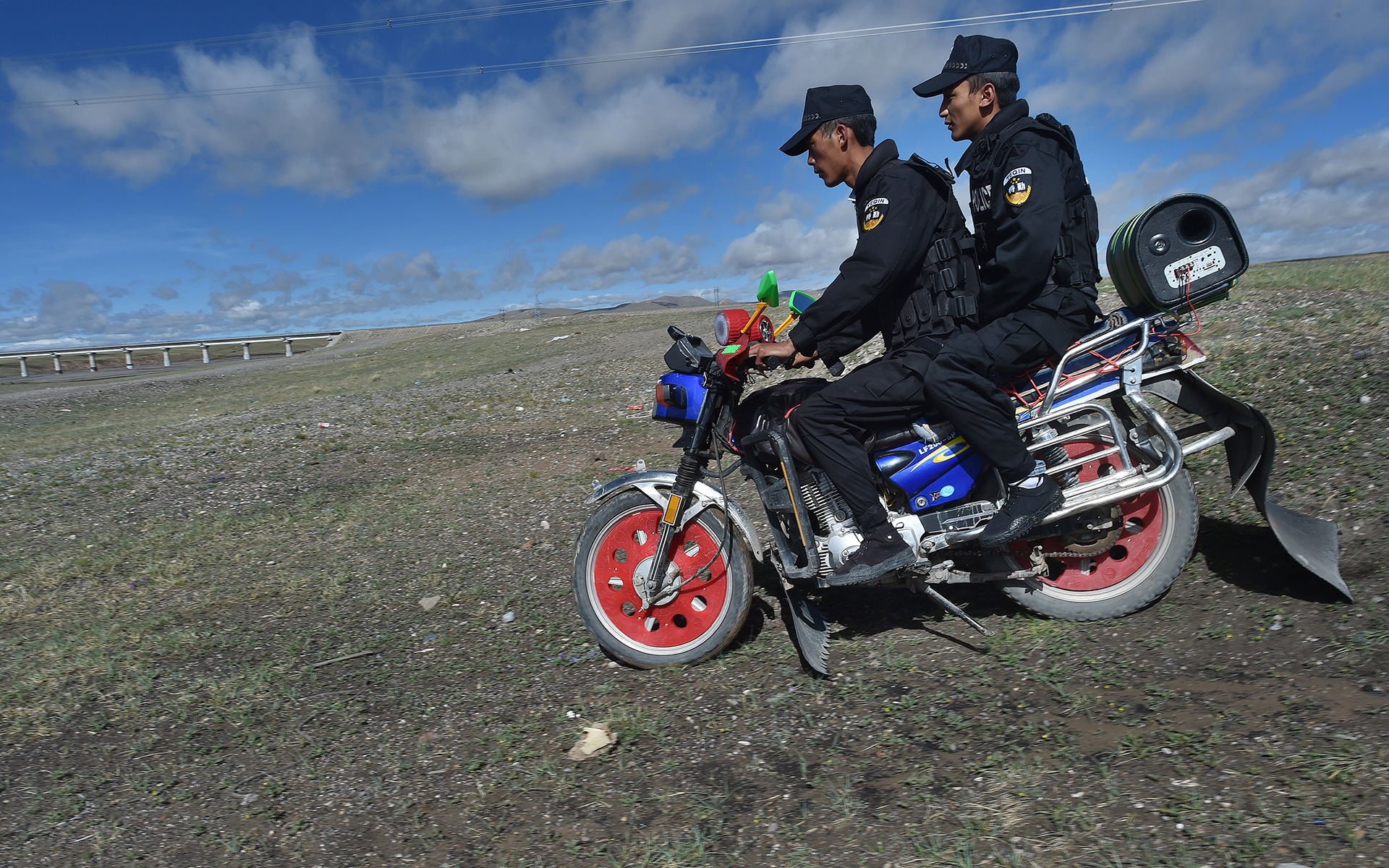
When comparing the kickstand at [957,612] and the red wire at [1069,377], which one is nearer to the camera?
the kickstand at [957,612]

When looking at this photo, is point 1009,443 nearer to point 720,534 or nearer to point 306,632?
point 720,534

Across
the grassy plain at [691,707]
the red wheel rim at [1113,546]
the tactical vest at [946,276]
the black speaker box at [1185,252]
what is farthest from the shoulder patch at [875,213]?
the grassy plain at [691,707]

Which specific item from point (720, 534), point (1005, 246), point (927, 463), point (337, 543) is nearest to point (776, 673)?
point (720, 534)

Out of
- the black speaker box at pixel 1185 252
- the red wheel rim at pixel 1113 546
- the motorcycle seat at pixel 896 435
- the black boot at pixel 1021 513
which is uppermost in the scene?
the black speaker box at pixel 1185 252

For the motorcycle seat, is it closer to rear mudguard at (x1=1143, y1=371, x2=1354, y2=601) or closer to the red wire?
the red wire

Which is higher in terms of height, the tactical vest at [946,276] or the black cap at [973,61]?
the black cap at [973,61]

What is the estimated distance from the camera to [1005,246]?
342cm

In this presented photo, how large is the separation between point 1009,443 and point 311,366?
87.5 feet

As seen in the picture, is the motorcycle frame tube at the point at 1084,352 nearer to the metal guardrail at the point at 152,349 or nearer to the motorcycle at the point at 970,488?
the motorcycle at the point at 970,488

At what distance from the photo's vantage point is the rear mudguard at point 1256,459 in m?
3.39

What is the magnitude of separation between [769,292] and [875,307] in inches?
26.6

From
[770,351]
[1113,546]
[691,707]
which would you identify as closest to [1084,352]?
[1113,546]

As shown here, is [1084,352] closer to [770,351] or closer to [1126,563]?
[1126,563]

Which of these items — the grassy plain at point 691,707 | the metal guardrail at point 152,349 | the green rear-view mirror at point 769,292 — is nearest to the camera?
the grassy plain at point 691,707
